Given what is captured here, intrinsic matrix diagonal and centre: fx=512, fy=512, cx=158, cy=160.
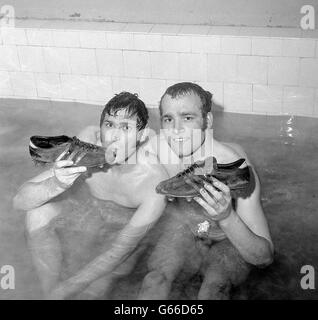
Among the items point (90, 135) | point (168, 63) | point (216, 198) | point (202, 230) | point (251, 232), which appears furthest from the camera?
point (168, 63)

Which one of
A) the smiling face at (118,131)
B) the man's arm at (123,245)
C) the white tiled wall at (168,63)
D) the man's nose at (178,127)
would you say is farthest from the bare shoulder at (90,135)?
the white tiled wall at (168,63)

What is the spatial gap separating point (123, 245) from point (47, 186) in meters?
0.48

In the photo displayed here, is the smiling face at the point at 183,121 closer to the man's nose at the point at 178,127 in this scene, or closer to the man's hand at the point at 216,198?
the man's nose at the point at 178,127

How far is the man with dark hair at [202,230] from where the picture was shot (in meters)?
2.30

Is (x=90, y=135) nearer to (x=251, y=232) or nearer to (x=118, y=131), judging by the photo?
(x=118, y=131)

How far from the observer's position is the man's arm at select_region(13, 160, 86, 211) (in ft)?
7.65

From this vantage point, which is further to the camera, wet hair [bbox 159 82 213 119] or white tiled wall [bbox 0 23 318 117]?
white tiled wall [bbox 0 23 318 117]

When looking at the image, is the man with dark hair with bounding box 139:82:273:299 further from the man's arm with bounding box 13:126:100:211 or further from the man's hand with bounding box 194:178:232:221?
the man's arm with bounding box 13:126:100:211

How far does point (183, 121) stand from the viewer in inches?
98.6

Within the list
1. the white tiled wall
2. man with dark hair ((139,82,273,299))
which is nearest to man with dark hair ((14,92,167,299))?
man with dark hair ((139,82,273,299))

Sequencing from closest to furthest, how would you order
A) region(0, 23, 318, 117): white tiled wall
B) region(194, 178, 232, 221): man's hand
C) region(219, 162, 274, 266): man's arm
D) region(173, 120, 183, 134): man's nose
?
1. region(194, 178, 232, 221): man's hand
2. region(219, 162, 274, 266): man's arm
3. region(173, 120, 183, 134): man's nose
4. region(0, 23, 318, 117): white tiled wall

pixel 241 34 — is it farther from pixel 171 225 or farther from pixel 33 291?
pixel 33 291

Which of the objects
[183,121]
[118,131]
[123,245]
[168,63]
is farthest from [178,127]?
[168,63]

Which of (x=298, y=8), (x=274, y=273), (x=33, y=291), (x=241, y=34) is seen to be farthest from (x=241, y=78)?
(x=33, y=291)
